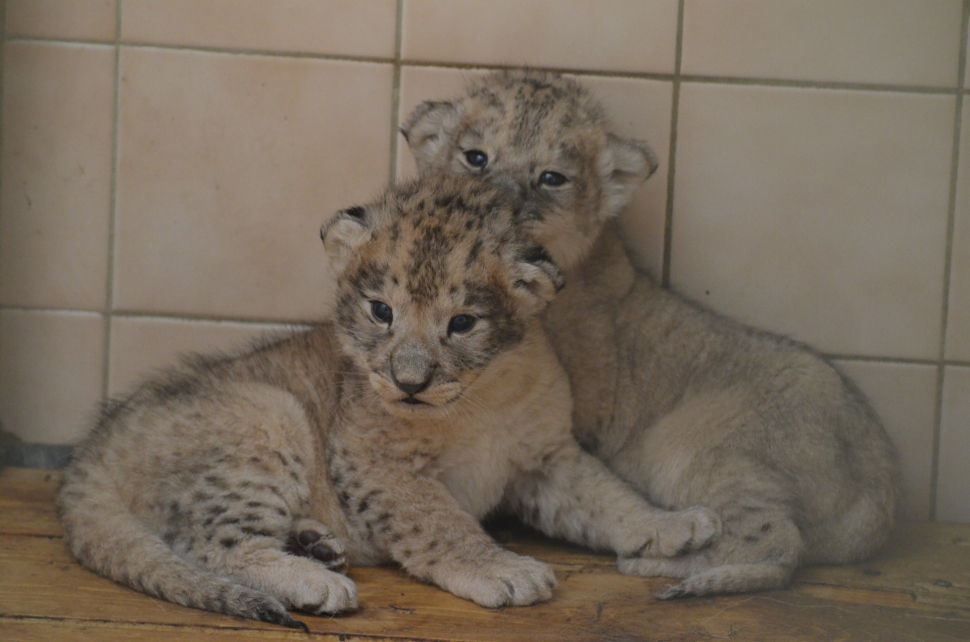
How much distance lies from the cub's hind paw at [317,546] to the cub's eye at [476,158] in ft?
4.18

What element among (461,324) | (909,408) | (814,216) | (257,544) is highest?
(814,216)

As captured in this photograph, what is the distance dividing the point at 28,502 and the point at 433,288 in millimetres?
1572

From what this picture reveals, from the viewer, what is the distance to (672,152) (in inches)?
126

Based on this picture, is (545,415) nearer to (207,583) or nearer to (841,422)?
(841,422)

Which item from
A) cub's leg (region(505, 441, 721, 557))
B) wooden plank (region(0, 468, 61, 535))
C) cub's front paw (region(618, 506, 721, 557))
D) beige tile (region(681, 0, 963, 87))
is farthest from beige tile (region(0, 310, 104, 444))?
beige tile (region(681, 0, 963, 87))

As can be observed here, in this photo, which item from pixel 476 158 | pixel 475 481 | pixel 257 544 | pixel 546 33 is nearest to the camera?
pixel 257 544

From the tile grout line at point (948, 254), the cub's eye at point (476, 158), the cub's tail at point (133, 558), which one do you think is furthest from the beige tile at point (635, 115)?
the cub's tail at point (133, 558)

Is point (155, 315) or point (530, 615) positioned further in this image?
point (155, 315)

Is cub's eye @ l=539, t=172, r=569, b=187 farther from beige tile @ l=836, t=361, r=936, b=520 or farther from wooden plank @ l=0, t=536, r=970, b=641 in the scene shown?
wooden plank @ l=0, t=536, r=970, b=641

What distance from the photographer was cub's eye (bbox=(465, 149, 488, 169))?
3039 mm

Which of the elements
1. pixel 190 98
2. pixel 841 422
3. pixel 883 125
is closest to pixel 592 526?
pixel 841 422

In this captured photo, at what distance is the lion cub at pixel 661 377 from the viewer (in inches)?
102

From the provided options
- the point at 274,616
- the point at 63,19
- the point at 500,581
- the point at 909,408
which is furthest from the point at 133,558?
the point at 909,408

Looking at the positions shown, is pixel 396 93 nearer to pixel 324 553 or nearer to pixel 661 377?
pixel 661 377
